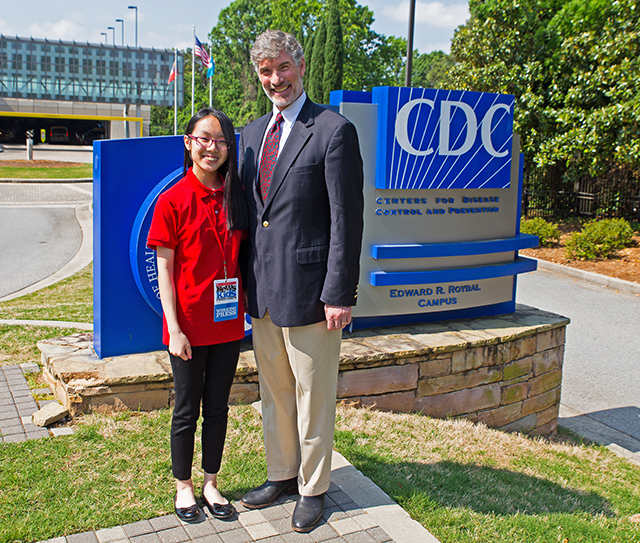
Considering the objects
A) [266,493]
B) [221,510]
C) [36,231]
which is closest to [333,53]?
[36,231]

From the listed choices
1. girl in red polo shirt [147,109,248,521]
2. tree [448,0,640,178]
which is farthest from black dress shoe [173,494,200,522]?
tree [448,0,640,178]

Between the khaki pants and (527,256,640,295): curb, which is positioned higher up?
the khaki pants

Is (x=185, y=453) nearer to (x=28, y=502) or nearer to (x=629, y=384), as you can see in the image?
(x=28, y=502)

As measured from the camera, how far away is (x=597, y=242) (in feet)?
44.8

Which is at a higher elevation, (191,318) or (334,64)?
(334,64)

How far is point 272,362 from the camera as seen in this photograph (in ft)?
9.21

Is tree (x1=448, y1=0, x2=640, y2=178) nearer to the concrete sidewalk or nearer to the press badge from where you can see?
the concrete sidewalk

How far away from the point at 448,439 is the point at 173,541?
210 cm

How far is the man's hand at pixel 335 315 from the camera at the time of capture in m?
2.59

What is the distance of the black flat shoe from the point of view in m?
2.68

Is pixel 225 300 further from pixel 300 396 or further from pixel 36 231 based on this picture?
pixel 36 231

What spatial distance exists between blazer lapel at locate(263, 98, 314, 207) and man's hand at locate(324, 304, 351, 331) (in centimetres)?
54

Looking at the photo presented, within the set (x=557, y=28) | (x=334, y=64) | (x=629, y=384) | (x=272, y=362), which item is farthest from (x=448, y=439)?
(x=334, y=64)

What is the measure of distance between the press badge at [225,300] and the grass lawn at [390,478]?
943mm
